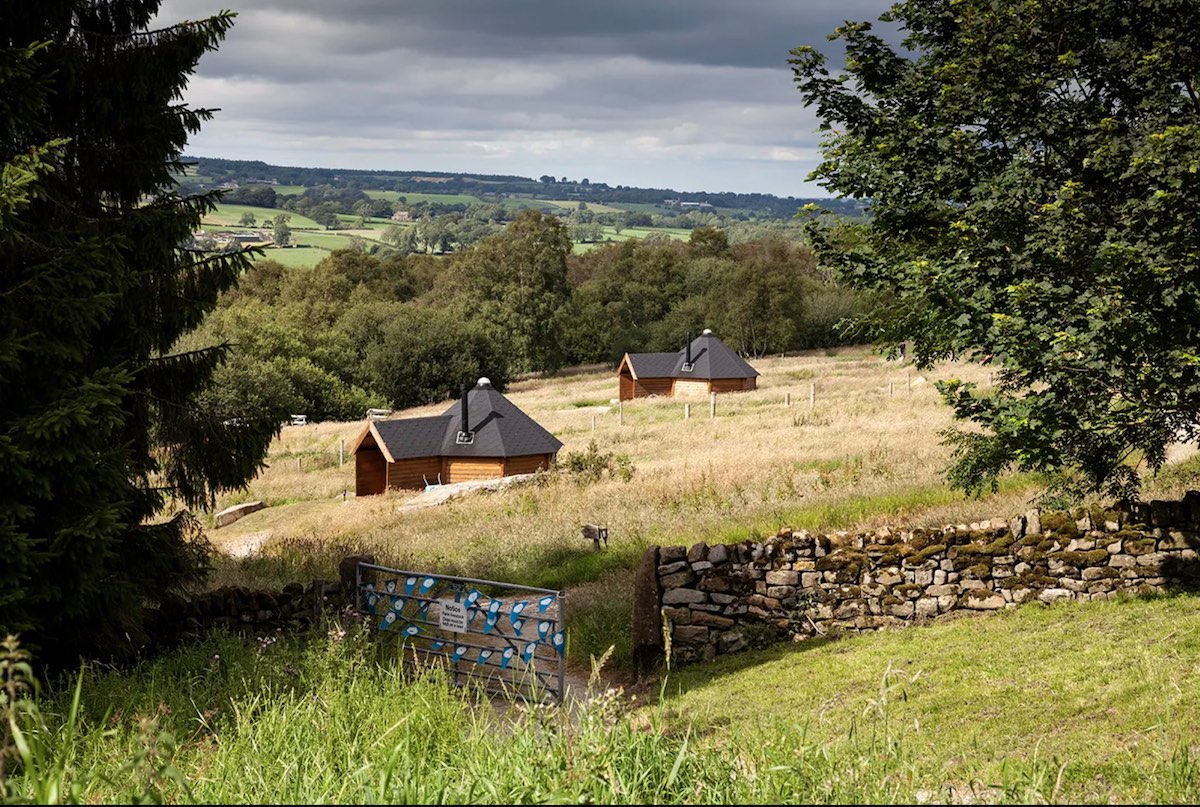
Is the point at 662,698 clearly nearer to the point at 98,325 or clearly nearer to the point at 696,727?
the point at 696,727

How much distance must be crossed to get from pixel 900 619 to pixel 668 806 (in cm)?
909

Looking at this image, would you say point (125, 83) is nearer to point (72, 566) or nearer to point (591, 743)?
point (72, 566)

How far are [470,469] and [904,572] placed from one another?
76.8ft

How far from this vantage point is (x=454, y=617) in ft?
35.9

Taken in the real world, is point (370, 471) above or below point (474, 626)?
below

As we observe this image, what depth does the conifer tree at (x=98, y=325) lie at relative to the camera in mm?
8727

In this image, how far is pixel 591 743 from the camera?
14.6 ft

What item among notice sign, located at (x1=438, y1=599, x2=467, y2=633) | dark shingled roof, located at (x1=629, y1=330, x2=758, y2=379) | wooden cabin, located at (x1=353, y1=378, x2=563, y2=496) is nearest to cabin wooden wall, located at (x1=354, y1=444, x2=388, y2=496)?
wooden cabin, located at (x1=353, y1=378, x2=563, y2=496)

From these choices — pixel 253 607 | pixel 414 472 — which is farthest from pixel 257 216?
pixel 253 607

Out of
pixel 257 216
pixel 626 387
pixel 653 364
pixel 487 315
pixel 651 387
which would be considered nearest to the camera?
pixel 653 364

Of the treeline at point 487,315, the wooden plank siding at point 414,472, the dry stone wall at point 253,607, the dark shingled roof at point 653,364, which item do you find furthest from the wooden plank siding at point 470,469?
the dark shingled roof at point 653,364

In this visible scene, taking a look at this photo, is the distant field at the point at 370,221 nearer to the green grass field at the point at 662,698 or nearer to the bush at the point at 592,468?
the bush at the point at 592,468

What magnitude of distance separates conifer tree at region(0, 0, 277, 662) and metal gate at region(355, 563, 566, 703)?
234cm

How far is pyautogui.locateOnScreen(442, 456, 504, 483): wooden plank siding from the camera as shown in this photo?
110 feet
